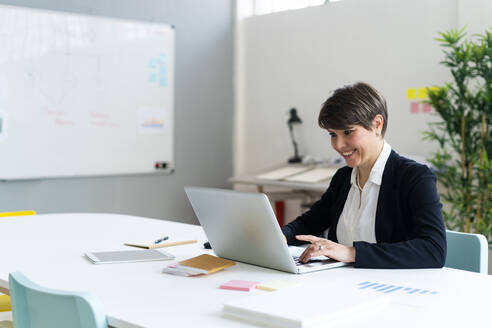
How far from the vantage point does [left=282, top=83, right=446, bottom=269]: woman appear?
1809 mm

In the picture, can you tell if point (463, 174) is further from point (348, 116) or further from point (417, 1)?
point (348, 116)

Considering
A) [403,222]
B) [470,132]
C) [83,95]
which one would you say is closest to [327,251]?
[403,222]

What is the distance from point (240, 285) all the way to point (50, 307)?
47 centimetres

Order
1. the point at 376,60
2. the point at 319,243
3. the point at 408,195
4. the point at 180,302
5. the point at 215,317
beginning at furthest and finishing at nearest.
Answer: the point at 376,60
the point at 408,195
the point at 319,243
the point at 180,302
the point at 215,317

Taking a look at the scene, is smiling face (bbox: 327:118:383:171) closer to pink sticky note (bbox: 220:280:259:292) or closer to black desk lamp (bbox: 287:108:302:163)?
pink sticky note (bbox: 220:280:259:292)

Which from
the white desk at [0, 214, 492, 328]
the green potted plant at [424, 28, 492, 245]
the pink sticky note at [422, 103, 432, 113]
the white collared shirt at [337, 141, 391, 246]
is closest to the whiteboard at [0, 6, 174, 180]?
the pink sticky note at [422, 103, 432, 113]

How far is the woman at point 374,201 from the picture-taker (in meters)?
1.81

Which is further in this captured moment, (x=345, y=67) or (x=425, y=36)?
(x=345, y=67)

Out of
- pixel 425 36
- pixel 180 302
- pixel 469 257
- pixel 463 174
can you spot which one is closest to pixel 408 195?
pixel 469 257

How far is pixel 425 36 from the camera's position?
455 cm

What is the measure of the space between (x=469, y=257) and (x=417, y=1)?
3.03 metres

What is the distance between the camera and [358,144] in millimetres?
2014

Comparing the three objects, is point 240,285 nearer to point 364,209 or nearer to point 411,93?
point 364,209

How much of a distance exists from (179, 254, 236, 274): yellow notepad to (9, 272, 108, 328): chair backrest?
19.1 inches
